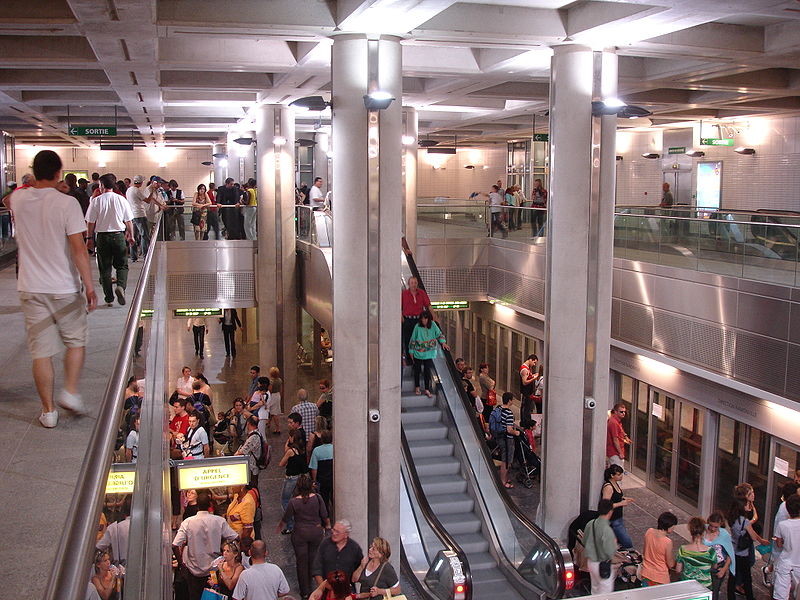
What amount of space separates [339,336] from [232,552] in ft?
12.3

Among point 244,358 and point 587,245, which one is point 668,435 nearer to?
point 587,245

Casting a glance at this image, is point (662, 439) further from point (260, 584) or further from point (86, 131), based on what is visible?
point (86, 131)

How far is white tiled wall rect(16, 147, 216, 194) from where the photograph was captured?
146 feet

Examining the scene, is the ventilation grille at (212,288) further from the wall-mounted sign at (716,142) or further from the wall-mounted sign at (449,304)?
the wall-mounted sign at (716,142)

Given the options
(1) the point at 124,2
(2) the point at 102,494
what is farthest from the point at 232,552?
(2) the point at 102,494

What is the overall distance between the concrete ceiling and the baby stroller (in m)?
6.71

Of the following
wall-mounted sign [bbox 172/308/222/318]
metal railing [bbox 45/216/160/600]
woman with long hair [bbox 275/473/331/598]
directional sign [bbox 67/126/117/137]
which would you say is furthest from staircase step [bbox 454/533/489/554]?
directional sign [bbox 67/126/117/137]

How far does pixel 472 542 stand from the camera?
43.8 ft

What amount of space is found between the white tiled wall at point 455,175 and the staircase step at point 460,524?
1307 inches

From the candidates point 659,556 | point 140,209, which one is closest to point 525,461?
point 659,556

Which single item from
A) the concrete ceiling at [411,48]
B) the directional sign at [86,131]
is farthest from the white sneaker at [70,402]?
the directional sign at [86,131]

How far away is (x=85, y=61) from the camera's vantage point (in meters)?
14.3

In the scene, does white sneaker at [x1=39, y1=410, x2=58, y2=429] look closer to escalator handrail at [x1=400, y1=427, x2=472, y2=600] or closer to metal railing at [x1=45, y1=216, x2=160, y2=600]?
metal railing at [x1=45, y1=216, x2=160, y2=600]

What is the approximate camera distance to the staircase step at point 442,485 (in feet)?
46.5
